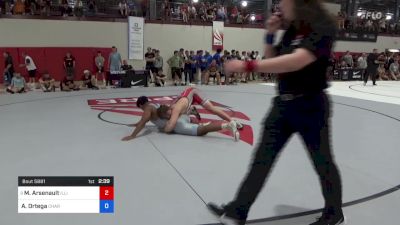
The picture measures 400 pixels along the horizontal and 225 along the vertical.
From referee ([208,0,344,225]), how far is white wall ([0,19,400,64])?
41.8 ft

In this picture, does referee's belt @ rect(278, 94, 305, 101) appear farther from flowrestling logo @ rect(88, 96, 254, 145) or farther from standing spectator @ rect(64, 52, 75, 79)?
standing spectator @ rect(64, 52, 75, 79)

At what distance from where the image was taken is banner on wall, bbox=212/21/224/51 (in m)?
16.6

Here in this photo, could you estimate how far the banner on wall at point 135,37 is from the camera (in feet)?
47.6

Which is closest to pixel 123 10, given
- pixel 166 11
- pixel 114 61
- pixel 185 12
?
pixel 166 11

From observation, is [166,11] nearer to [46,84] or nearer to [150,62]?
[150,62]

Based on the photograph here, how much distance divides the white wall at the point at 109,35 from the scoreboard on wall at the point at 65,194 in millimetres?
12046

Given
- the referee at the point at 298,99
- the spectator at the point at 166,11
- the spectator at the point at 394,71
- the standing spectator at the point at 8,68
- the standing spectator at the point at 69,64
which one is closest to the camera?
the referee at the point at 298,99

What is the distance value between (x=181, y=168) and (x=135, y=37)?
1203 centimetres

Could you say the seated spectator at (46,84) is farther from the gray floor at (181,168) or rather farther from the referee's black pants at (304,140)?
the referee's black pants at (304,140)

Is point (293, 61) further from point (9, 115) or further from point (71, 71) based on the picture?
point (71, 71)

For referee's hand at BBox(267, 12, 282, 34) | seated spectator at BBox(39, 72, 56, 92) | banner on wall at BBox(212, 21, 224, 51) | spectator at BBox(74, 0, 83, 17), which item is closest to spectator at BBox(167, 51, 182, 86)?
banner on wall at BBox(212, 21, 224, 51)

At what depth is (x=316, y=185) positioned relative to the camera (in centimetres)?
319

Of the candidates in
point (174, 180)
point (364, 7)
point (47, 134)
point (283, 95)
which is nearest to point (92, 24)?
point (47, 134)

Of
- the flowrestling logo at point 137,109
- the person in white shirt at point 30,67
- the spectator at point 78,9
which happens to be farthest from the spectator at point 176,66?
the flowrestling logo at point 137,109
